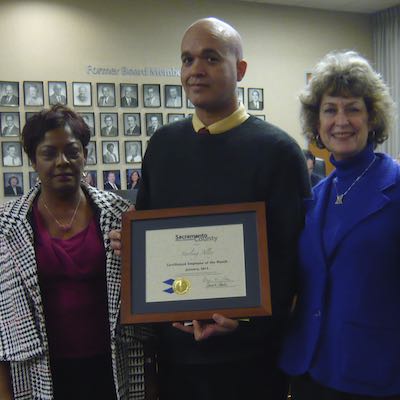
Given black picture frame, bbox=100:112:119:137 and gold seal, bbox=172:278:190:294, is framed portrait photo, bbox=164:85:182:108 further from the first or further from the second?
gold seal, bbox=172:278:190:294

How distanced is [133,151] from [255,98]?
1747mm

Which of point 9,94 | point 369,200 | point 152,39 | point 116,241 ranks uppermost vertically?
point 152,39

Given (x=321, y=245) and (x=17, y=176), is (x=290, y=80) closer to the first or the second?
(x=17, y=176)

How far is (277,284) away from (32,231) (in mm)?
895

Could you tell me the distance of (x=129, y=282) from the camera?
1655 millimetres

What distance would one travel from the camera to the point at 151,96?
597 cm

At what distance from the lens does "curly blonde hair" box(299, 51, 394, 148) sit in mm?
1733

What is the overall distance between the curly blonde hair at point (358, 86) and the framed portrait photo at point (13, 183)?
14.2 ft

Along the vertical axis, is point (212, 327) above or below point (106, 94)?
below

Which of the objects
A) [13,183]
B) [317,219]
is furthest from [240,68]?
[13,183]

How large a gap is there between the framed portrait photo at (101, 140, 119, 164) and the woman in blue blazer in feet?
13.6

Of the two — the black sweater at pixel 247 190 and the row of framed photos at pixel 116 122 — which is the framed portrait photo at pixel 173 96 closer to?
the row of framed photos at pixel 116 122

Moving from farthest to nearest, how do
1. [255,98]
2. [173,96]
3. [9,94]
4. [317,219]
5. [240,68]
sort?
[255,98] → [173,96] → [9,94] → [240,68] → [317,219]

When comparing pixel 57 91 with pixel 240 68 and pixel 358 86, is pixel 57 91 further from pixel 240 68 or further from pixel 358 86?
pixel 358 86
